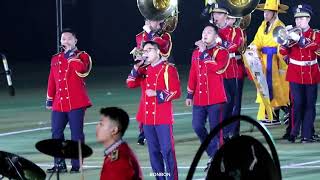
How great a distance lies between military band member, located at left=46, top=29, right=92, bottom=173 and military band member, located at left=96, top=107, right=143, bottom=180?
15.0ft

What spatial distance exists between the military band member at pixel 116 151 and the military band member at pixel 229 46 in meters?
6.83

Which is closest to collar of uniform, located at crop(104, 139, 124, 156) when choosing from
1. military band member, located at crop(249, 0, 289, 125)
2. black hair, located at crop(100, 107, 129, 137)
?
black hair, located at crop(100, 107, 129, 137)

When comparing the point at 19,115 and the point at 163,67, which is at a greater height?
the point at 163,67

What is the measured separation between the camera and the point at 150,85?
1096 cm

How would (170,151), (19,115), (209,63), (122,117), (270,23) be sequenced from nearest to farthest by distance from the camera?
(122,117)
(170,151)
(209,63)
(270,23)
(19,115)

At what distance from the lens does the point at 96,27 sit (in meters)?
27.2

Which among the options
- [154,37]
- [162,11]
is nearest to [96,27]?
[162,11]

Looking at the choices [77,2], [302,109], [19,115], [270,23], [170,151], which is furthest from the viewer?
[77,2]

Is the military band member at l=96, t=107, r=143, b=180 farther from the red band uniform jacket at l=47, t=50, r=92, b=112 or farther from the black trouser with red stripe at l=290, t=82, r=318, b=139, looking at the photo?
the black trouser with red stripe at l=290, t=82, r=318, b=139

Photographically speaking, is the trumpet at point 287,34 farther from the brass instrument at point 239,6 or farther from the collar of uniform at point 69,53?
the collar of uniform at point 69,53

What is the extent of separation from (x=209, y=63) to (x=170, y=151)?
1.65 metres

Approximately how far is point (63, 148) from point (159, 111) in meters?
3.80

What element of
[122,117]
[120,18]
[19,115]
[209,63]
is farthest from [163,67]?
[120,18]

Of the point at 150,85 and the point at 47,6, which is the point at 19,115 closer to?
the point at 150,85
